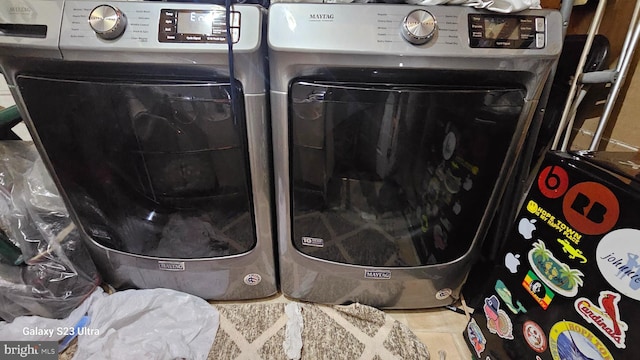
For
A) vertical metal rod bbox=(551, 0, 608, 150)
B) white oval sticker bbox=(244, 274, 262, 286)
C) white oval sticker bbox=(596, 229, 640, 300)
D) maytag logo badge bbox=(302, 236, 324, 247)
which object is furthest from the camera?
white oval sticker bbox=(244, 274, 262, 286)

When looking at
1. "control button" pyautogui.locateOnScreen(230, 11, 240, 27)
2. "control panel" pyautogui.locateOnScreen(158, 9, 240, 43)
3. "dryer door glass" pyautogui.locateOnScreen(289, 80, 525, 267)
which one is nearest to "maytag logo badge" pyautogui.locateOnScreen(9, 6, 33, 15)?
"control panel" pyautogui.locateOnScreen(158, 9, 240, 43)

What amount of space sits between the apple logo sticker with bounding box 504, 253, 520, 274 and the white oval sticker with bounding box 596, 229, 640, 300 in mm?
178

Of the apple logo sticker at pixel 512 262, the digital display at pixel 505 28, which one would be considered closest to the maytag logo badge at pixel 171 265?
the apple logo sticker at pixel 512 262

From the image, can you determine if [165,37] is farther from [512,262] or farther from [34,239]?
[512,262]

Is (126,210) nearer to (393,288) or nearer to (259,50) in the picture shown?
(259,50)

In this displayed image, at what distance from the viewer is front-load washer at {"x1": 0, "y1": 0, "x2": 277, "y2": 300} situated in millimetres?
585

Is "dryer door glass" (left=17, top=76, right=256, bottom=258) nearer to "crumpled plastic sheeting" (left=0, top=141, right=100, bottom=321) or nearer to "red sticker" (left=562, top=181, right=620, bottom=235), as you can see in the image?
"crumpled plastic sheeting" (left=0, top=141, right=100, bottom=321)

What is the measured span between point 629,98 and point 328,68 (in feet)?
2.45

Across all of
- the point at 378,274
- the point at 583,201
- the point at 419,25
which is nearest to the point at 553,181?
the point at 583,201

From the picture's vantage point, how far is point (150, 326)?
92 cm

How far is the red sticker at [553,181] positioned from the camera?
569 millimetres

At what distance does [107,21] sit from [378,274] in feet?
2.92

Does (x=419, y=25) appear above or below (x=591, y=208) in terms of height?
above

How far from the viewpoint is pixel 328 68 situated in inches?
24.0
